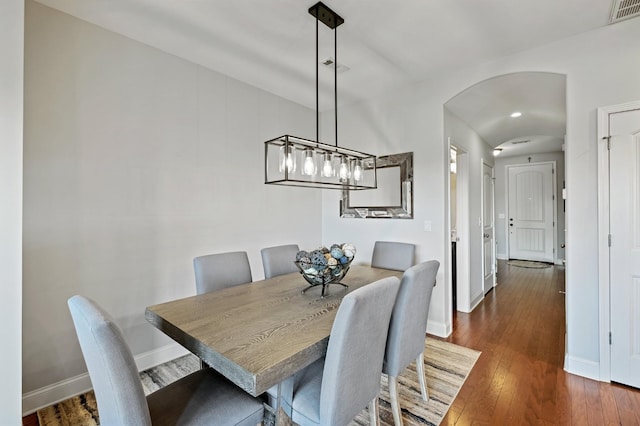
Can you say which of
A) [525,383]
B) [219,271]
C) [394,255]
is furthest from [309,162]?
[525,383]

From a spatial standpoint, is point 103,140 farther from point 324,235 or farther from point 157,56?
point 324,235

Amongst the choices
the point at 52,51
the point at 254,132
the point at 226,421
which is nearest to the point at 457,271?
the point at 254,132

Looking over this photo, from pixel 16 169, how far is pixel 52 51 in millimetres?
1047

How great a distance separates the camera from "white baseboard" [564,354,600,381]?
227cm

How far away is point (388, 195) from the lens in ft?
11.5

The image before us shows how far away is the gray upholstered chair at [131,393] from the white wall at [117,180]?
4.39 ft

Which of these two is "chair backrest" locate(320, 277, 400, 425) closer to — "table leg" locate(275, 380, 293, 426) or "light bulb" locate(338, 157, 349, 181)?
"table leg" locate(275, 380, 293, 426)

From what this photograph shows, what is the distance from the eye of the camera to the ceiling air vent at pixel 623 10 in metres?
1.99

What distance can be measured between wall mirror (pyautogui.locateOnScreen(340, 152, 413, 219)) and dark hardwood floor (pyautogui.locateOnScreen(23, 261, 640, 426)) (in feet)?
4.79

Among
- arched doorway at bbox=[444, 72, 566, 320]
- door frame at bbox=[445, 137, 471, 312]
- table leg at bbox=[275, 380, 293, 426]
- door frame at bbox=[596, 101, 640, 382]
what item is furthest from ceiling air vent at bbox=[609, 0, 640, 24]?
table leg at bbox=[275, 380, 293, 426]

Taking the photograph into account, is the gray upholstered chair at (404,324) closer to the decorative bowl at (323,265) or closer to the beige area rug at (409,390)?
the beige area rug at (409,390)

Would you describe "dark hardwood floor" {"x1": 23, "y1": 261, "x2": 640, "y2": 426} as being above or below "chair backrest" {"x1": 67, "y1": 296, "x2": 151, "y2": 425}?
below

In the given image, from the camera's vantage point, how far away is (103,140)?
2.27m

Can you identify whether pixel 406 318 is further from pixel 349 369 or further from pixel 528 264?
pixel 528 264
